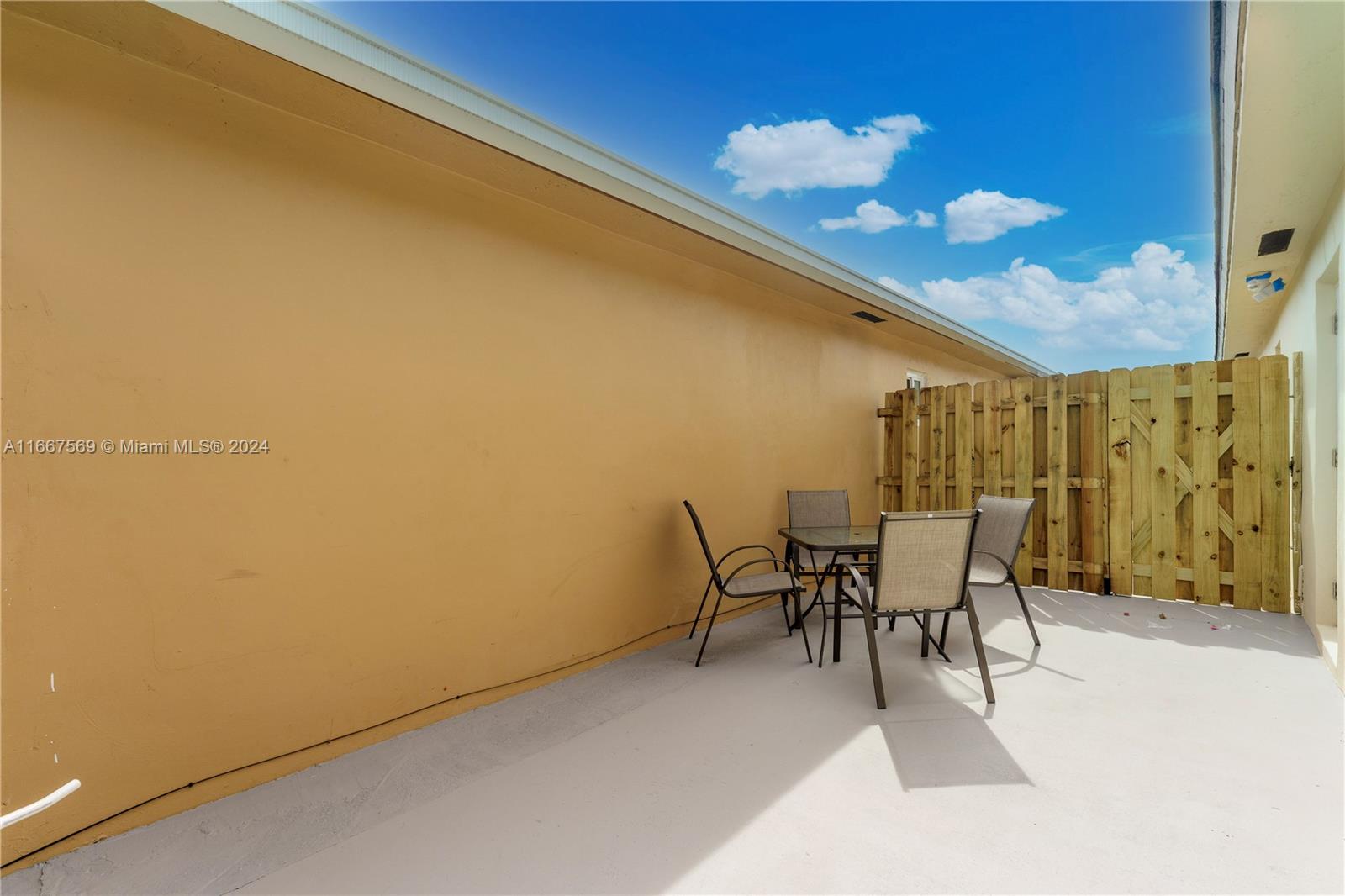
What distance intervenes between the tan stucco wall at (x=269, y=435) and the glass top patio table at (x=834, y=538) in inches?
50.0

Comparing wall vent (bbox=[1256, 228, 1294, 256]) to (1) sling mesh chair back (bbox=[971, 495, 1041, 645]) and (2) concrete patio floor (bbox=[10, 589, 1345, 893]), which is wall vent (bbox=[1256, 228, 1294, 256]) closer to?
(1) sling mesh chair back (bbox=[971, 495, 1041, 645])

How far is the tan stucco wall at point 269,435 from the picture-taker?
1.88 m

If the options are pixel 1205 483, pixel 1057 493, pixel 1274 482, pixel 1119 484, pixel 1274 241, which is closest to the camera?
pixel 1274 241

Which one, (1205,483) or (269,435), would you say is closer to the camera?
(269,435)

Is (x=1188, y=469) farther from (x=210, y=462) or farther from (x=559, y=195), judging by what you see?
(x=210, y=462)

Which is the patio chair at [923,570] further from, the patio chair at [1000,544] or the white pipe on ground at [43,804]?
the white pipe on ground at [43,804]

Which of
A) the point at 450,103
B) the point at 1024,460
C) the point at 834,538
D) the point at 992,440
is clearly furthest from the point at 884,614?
the point at 992,440

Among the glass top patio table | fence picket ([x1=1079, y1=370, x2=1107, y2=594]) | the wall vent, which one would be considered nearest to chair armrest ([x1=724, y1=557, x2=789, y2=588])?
the glass top patio table

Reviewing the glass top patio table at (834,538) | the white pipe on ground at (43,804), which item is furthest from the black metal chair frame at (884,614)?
the white pipe on ground at (43,804)

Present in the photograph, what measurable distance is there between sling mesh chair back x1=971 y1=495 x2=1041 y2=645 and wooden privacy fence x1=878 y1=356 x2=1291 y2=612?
1537 mm

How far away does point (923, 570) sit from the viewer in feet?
9.78

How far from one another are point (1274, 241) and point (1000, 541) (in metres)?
2.91

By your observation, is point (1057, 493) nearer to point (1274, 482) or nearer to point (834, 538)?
point (1274, 482)

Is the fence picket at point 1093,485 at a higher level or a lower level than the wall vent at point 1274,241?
lower
